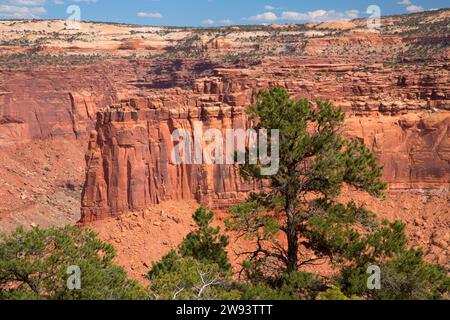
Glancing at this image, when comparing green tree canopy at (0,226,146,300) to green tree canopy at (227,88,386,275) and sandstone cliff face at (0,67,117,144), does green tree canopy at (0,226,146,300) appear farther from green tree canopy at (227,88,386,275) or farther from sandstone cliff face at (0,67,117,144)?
sandstone cliff face at (0,67,117,144)

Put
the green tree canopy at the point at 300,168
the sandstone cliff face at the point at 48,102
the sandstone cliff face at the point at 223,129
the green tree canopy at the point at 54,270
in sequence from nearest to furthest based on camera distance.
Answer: the green tree canopy at the point at 54,270
the green tree canopy at the point at 300,168
the sandstone cliff face at the point at 223,129
the sandstone cliff face at the point at 48,102

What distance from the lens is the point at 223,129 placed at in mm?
36562

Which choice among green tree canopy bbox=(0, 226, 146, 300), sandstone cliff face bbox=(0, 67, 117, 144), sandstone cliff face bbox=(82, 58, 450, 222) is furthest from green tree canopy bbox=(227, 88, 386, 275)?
sandstone cliff face bbox=(0, 67, 117, 144)

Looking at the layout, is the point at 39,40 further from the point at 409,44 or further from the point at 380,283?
the point at 380,283

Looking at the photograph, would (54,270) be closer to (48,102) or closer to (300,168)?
(300,168)

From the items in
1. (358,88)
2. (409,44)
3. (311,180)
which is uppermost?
(409,44)

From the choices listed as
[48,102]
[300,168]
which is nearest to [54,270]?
[300,168]

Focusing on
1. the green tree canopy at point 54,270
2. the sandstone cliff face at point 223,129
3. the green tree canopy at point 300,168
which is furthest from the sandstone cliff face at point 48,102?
the green tree canopy at point 300,168

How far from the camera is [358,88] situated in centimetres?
4234

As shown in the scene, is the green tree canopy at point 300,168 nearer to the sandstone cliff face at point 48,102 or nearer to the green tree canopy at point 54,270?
the green tree canopy at point 54,270

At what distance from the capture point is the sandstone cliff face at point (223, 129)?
36156mm

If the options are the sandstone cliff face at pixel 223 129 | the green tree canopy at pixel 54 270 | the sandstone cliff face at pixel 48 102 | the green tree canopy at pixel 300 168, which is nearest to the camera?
the green tree canopy at pixel 54 270

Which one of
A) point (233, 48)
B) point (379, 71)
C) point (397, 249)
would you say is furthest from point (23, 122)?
point (397, 249)

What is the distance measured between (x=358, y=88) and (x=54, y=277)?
29.1 m
